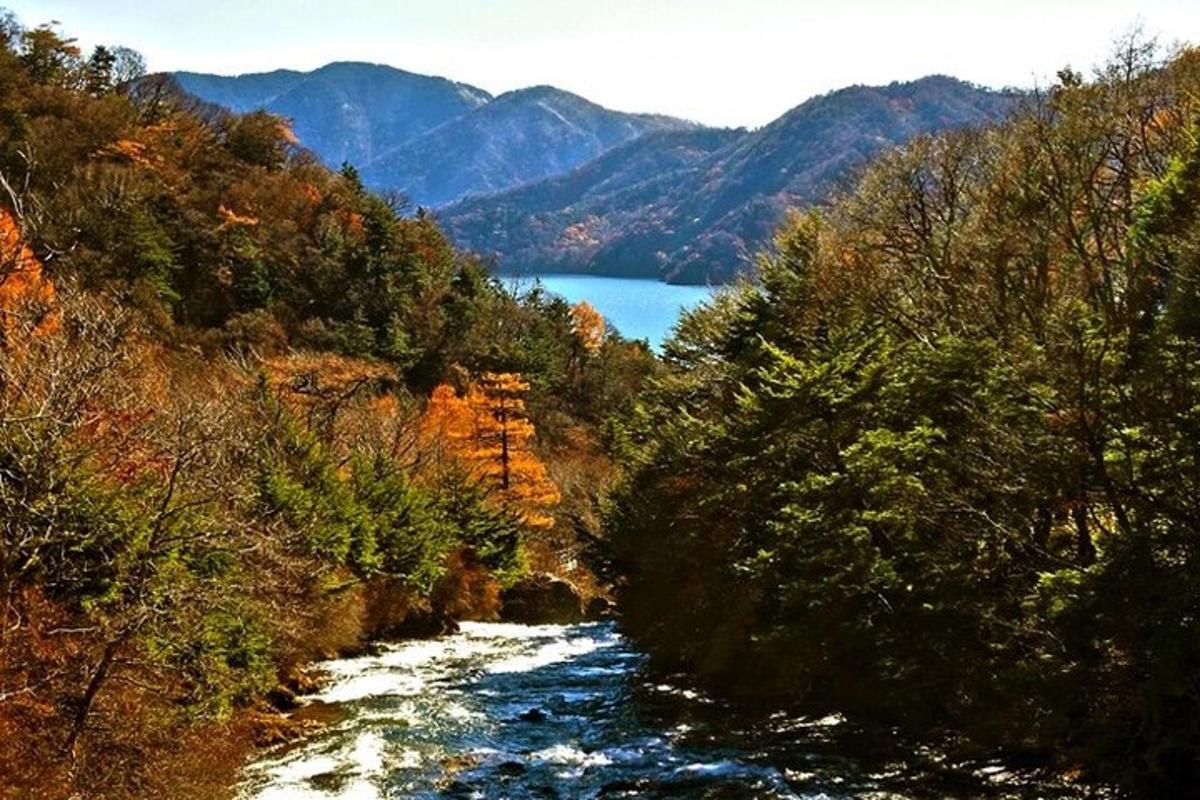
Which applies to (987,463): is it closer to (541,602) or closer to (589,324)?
(541,602)

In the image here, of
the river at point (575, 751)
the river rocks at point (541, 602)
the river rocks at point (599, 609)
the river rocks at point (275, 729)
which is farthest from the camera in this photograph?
the river rocks at point (599, 609)

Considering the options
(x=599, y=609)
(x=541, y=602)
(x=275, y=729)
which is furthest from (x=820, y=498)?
(x=599, y=609)

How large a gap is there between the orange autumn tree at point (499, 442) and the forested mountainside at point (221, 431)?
155 millimetres

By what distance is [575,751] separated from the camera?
1752cm

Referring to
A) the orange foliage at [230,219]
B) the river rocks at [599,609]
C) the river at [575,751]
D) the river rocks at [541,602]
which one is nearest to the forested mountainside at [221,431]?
the orange foliage at [230,219]

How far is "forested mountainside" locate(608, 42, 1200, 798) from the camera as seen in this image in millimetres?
10133

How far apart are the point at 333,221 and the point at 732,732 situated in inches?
2452

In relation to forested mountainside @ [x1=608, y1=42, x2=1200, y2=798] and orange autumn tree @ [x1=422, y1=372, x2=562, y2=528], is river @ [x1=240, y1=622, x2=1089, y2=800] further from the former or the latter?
orange autumn tree @ [x1=422, y1=372, x2=562, y2=528]

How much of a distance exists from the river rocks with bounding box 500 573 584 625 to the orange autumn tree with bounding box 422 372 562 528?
9.86 feet

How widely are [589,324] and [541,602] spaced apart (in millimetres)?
53952

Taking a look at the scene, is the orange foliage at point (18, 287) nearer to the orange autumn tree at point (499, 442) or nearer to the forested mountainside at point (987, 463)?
the forested mountainside at point (987, 463)

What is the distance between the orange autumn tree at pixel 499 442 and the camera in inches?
1720

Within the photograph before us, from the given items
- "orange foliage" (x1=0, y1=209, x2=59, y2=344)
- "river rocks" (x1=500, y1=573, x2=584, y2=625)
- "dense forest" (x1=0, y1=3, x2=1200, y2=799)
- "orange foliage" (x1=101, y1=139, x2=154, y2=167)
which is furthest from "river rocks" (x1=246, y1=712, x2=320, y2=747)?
"orange foliage" (x1=101, y1=139, x2=154, y2=167)

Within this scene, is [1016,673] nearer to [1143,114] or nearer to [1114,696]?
[1114,696]
